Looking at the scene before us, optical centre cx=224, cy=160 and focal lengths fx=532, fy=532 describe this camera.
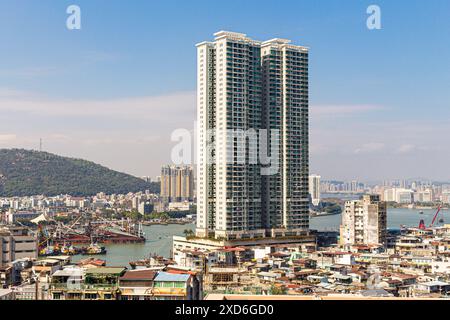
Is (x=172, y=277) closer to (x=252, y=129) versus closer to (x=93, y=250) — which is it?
(x=252, y=129)

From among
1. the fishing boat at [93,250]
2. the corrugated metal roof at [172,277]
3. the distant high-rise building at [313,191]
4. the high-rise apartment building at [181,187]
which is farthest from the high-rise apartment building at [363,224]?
the corrugated metal roof at [172,277]

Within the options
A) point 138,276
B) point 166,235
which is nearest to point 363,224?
point 166,235

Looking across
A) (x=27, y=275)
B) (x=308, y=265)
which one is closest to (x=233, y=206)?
(x=308, y=265)

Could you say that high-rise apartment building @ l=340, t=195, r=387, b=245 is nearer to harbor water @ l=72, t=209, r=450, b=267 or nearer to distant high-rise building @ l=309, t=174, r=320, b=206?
harbor water @ l=72, t=209, r=450, b=267

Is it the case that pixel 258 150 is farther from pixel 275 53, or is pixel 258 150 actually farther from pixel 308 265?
pixel 308 265

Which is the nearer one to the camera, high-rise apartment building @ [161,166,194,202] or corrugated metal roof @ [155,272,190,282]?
corrugated metal roof @ [155,272,190,282]

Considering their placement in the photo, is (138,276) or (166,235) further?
(166,235)

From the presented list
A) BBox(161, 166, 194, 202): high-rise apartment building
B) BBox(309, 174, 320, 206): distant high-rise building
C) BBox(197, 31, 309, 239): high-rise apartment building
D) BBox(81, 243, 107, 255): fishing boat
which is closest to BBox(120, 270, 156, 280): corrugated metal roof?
BBox(161, 166, 194, 202): high-rise apartment building

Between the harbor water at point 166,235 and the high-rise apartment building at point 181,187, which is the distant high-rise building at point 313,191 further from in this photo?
A: the high-rise apartment building at point 181,187
